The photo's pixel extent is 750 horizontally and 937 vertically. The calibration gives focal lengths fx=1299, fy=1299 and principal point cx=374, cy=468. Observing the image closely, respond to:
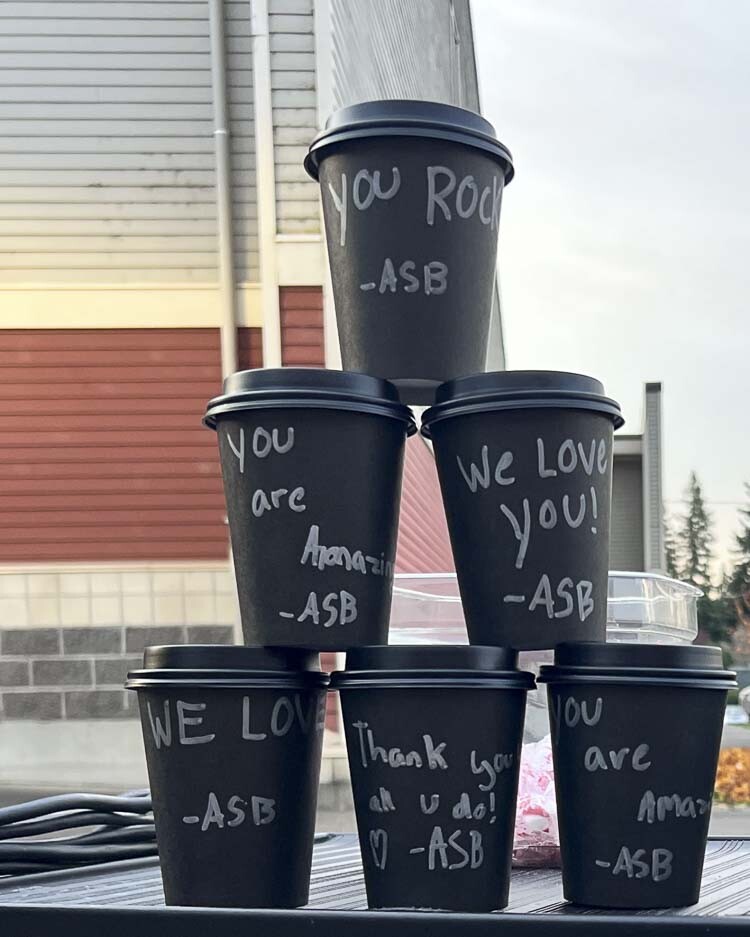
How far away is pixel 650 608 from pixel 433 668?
74.2 inches

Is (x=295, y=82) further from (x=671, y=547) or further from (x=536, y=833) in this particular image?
(x=671, y=547)

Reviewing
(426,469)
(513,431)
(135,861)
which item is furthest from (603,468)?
(426,469)

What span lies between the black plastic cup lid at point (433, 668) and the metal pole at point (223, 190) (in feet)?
18.9

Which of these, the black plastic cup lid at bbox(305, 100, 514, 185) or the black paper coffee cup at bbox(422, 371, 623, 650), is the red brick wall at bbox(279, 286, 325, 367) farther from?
the black paper coffee cup at bbox(422, 371, 623, 650)

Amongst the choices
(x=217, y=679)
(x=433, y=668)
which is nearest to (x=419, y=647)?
(x=433, y=668)

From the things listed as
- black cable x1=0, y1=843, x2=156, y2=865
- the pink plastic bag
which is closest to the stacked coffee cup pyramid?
black cable x1=0, y1=843, x2=156, y2=865

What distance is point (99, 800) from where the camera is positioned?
89.4 inches

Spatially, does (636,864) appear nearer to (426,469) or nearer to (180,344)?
(180,344)

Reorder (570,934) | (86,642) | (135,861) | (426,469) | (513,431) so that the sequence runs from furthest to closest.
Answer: (426,469) < (86,642) < (135,861) < (513,431) < (570,934)

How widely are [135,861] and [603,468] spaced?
1030mm

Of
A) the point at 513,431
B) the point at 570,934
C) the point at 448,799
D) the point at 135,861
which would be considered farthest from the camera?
the point at 135,861

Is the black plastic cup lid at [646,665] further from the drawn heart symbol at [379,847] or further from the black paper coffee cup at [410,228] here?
the black paper coffee cup at [410,228]

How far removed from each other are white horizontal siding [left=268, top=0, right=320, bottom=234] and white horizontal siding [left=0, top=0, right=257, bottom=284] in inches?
13.4

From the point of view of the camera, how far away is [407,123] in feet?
6.78
